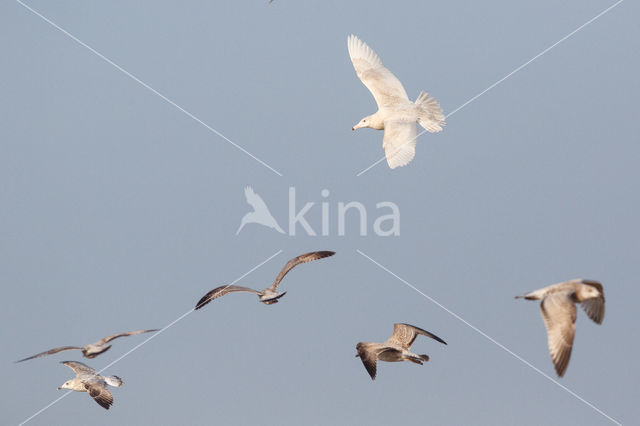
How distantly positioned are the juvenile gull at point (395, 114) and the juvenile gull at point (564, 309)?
7488mm

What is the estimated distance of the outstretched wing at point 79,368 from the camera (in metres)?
26.5

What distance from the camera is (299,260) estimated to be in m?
27.3

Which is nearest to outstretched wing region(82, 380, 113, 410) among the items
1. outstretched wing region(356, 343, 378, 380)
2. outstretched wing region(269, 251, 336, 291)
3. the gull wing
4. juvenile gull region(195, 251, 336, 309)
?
juvenile gull region(195, 251, 336, 309)

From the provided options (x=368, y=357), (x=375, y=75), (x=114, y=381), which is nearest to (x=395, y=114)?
(x=375, y=75)

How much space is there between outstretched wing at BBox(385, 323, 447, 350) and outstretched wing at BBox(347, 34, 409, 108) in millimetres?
6671

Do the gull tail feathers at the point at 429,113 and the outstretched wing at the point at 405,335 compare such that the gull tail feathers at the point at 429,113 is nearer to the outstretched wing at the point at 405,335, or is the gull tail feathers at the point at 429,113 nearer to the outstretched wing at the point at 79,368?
the outstretched wing at the point at 405,335

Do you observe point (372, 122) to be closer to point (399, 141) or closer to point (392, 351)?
point (399, 141)

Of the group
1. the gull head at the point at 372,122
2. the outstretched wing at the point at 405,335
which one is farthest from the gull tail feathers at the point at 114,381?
the gull head at the point at 372,122

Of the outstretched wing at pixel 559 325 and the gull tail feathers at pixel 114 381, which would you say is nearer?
the outstretched wing at pixel 559 325

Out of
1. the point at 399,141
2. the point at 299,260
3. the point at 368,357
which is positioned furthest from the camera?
the point at 399,141

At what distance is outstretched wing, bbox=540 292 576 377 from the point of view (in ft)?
67.5

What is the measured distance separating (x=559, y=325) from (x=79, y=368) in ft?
39.6

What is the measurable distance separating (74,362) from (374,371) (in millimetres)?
7910

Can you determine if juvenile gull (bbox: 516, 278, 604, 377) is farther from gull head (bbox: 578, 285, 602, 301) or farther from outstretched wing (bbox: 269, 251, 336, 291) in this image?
outstretched wing (bbox: 269, 251, 336, 291)
